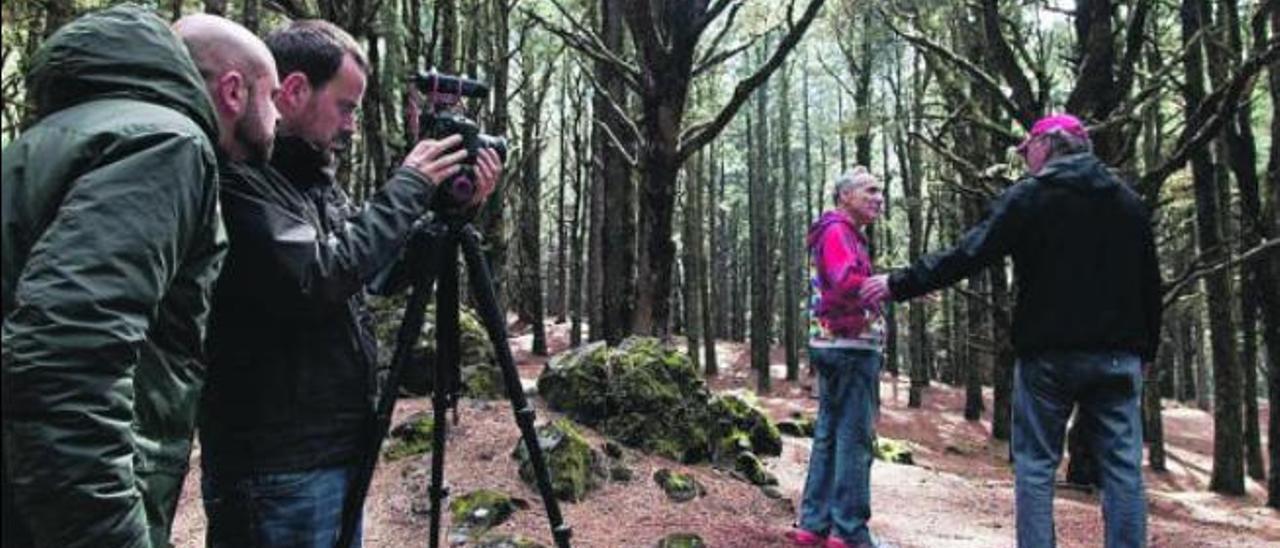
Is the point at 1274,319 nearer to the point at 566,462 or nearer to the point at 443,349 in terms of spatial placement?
the point at 566,462

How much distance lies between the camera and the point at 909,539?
6031 millimetres

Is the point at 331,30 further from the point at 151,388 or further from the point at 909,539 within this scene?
the point at 909,539

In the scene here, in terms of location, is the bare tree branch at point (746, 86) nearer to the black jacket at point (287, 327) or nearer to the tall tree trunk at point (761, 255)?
the black jacket at point (287, 327)

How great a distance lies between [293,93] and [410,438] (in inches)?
178

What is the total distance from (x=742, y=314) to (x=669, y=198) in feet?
106

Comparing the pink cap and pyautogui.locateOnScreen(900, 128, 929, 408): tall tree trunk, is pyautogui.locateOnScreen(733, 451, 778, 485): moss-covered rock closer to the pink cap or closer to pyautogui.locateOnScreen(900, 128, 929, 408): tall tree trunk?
the pink cap

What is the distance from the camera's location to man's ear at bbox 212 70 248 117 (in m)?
1.88

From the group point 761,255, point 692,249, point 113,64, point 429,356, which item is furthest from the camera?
point 761,255

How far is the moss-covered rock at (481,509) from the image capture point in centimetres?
505

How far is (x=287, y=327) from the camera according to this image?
7.06 feet

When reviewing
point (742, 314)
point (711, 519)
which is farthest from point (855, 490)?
A: point (742, 314)

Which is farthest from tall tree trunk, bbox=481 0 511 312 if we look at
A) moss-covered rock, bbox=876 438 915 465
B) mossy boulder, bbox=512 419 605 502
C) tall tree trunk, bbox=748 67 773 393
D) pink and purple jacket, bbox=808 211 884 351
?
pink and purple jacket, bbox=808 211 884 351

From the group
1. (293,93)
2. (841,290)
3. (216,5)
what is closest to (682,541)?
(841,290)

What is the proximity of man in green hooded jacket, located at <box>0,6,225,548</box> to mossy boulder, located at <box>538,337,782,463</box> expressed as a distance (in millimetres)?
5429
